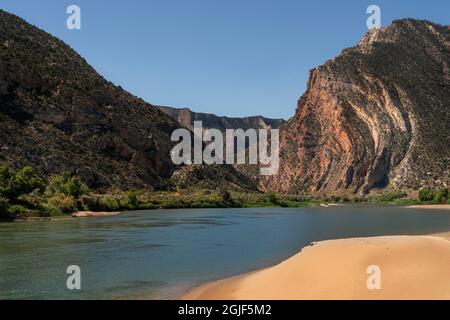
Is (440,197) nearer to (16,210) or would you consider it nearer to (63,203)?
(63,203)

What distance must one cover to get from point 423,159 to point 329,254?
16516 centimetres

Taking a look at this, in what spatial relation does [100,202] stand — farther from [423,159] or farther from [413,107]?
[413,107]

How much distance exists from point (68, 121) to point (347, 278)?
359 feet

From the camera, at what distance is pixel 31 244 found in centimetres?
3266

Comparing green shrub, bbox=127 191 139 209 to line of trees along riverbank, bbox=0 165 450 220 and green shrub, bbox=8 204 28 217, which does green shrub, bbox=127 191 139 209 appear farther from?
green shrub, bbox=8 204 28 217

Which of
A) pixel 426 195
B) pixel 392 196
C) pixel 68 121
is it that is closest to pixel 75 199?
pixel 68 121

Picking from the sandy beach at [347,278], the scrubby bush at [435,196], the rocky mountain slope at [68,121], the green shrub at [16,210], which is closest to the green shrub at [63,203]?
the green shrub at [16,210]

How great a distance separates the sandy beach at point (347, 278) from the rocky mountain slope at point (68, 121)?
78.4 m

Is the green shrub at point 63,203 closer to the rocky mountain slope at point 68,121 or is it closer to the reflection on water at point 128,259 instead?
the rocky mountain slope at point 68,121

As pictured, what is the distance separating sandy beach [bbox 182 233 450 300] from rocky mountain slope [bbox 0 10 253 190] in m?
78.4

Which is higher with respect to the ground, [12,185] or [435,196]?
[12,185]

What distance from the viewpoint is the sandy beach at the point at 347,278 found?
14867 mm

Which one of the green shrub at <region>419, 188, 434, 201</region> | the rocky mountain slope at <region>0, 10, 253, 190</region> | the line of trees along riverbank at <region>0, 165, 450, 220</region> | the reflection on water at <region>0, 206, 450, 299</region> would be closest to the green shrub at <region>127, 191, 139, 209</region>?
the line of trees along riverbank at <region>0, 165, 450, 220</region>

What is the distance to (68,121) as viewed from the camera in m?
118
